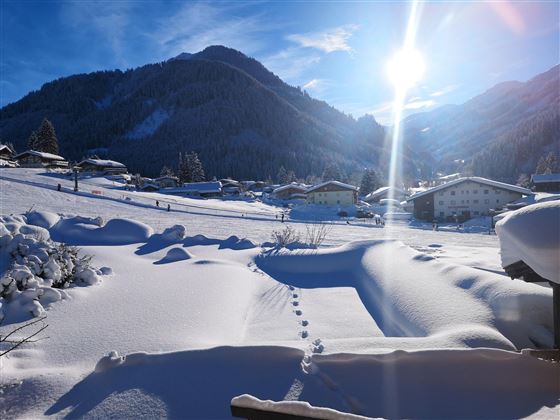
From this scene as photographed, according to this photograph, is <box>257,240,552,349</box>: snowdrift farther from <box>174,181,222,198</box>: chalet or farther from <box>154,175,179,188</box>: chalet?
<box>154,175,179,188</box>: chalet

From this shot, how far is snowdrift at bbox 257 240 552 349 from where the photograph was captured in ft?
13.3

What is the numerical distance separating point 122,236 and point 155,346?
9.05 metres

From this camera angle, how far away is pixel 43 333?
14.9 feet

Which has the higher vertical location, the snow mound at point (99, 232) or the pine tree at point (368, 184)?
the pine tree at point (368, 184)

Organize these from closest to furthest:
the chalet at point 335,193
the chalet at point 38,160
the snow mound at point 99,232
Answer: the snow mound at point 99,232
the chalet at point 335,193
the chalet at point 38,160

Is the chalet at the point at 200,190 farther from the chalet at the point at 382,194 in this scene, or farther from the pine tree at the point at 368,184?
the pine tree at the point at 368,184

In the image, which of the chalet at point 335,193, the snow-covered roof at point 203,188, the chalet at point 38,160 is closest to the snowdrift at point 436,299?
the chalet at point 335,193

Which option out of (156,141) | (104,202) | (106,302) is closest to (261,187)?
(104,202)

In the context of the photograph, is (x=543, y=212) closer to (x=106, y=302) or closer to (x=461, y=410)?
(x=461, y=410)

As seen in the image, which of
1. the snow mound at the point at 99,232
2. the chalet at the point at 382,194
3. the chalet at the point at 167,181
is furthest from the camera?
the chalet at the point at 167,181

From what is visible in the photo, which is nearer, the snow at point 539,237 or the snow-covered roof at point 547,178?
the snow at point 539,237

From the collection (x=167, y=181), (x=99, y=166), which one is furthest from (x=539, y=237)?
(x=99, y=166)

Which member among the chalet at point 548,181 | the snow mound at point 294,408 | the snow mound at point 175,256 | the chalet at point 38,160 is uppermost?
the chalet at point 548,181

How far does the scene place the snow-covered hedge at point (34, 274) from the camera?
514cm
